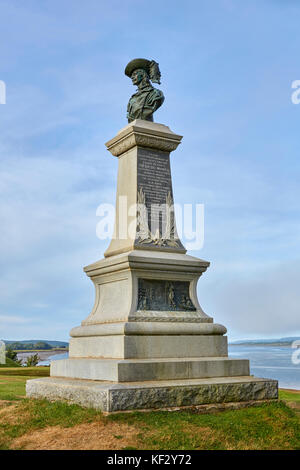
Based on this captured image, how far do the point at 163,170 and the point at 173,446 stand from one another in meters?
6.21

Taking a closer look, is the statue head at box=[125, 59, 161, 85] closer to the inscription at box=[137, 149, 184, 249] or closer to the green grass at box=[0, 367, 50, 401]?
the inscription at box=[137, 149, 184, 249]

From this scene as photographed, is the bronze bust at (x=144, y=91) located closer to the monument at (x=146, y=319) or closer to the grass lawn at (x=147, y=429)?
the monument at (x=146, y=319)

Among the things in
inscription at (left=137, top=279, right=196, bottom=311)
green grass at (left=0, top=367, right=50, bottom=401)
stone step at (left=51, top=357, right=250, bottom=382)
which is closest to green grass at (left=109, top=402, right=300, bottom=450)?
stone step at (left=51, top=357, right=250, bottom=382)

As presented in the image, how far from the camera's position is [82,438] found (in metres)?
7.15

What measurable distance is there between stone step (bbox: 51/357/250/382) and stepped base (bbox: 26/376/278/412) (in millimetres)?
154

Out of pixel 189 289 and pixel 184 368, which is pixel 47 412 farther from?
pixel 189 289

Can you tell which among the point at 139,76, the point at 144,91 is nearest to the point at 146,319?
the point at 144,91

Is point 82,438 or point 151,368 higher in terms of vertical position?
point 151,368

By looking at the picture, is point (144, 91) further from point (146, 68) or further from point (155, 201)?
point (155, 201)

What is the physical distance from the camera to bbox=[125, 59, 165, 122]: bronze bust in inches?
474

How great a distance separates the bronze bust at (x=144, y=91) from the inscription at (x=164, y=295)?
3.95 metres

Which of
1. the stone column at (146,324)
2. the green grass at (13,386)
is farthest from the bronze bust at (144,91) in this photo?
the green grass at (13,386)

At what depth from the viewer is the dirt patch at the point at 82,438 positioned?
22.7 ft

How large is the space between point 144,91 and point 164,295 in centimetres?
481
